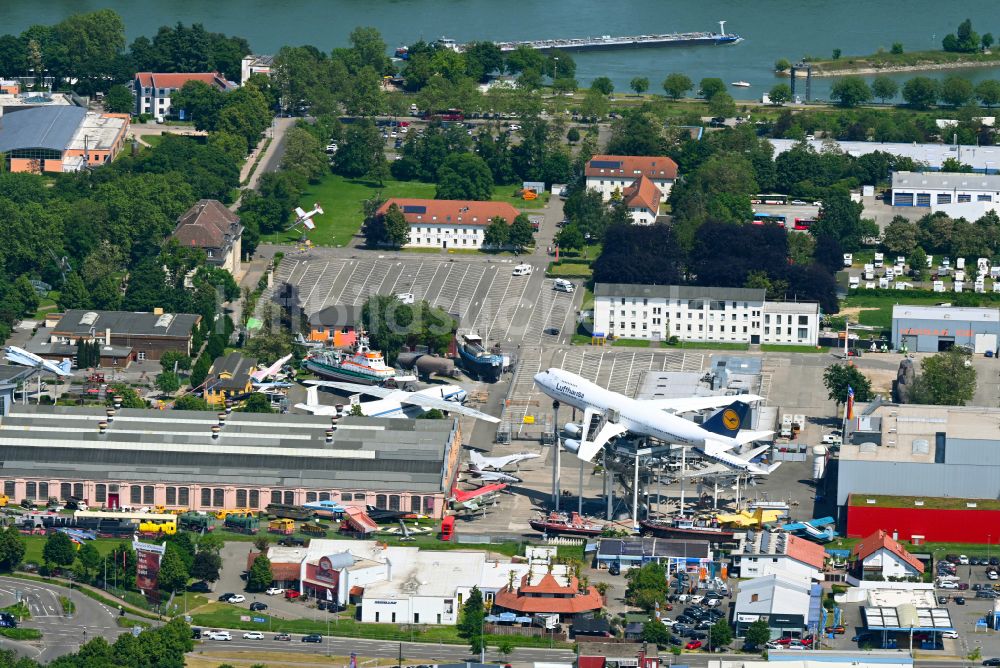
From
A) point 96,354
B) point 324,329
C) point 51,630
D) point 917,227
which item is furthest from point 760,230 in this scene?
point 51,630

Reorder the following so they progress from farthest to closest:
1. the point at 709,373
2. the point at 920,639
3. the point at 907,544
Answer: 1. the point at 709,373
2. the point at 907,544
3. the point at 920,639

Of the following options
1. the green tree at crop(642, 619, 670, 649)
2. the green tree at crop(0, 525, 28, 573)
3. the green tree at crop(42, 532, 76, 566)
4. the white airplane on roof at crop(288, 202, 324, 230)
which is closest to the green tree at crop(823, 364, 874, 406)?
the green tree at crop(642, 619, 670, 649)

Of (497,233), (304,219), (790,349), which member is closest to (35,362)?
(304,219)

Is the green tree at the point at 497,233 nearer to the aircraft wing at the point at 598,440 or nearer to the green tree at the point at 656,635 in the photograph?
the aircraft wing at the point at 598,440

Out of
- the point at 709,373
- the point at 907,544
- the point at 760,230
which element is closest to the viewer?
the point at 907,544

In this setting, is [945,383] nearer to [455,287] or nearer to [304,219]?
[455,287]

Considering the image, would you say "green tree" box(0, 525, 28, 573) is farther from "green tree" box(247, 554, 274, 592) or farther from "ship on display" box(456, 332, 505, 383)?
"ship on display" box(456, 332, 505, 383)

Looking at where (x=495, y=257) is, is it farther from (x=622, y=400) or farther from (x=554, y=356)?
(x=622, y=400)
